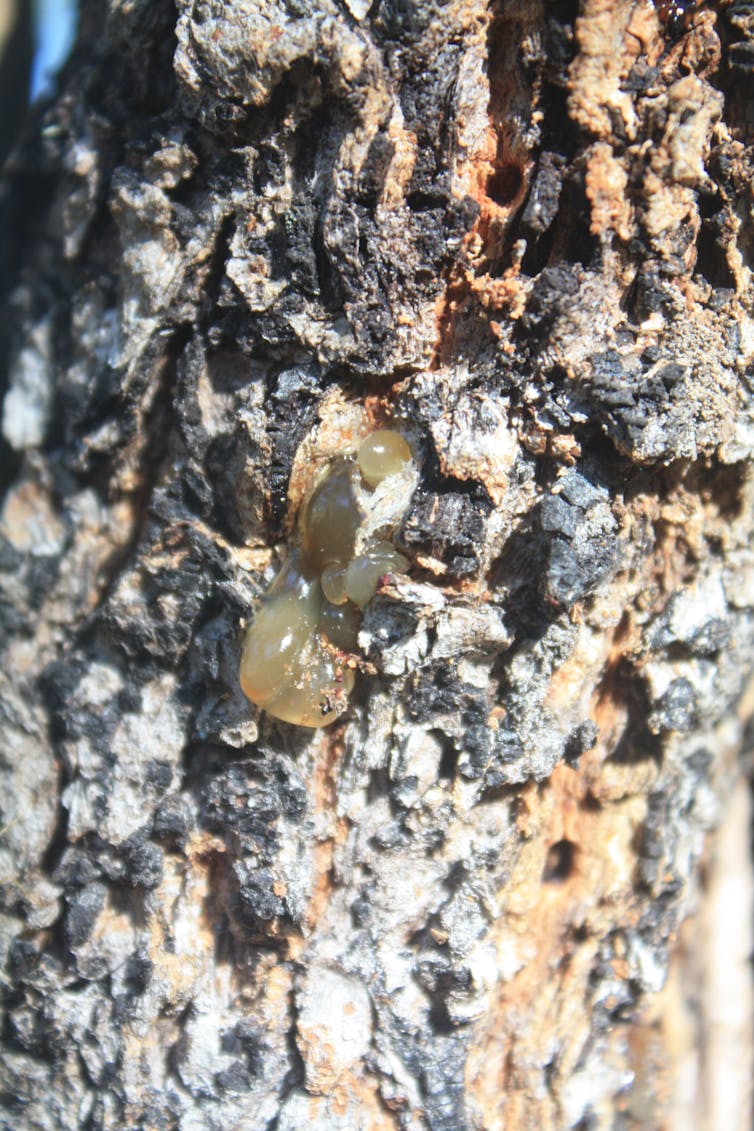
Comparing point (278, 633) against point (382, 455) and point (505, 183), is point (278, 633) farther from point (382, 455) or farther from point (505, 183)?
point (505, 183)

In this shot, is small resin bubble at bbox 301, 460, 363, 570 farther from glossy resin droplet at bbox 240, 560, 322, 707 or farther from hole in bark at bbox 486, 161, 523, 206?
hole in bark at bbox 486, 161, 523, 206

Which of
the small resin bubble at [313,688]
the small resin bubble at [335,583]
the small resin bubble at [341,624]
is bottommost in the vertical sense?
the small resin bubble at [313,688]

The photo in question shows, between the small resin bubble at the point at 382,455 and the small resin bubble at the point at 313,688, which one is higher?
the small resin bubble at the point at 382,455

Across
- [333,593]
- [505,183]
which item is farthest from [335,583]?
[505,183]

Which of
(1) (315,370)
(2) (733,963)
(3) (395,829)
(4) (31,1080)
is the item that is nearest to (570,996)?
(3) (395,829)

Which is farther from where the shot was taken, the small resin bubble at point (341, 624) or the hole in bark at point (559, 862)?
the hole in bark at point (559, 862)

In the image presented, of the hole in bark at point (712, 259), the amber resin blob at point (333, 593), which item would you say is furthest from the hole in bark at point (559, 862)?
the hole in bark at point (712, 259)

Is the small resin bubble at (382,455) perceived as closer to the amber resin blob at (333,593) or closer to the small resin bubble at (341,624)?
the amber resin blob at (333,593)

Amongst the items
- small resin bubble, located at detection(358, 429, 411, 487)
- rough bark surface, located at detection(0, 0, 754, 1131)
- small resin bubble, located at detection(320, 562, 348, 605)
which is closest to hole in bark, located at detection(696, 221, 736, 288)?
rough bark surface, located at detection(0, 0, 754, 1131)
